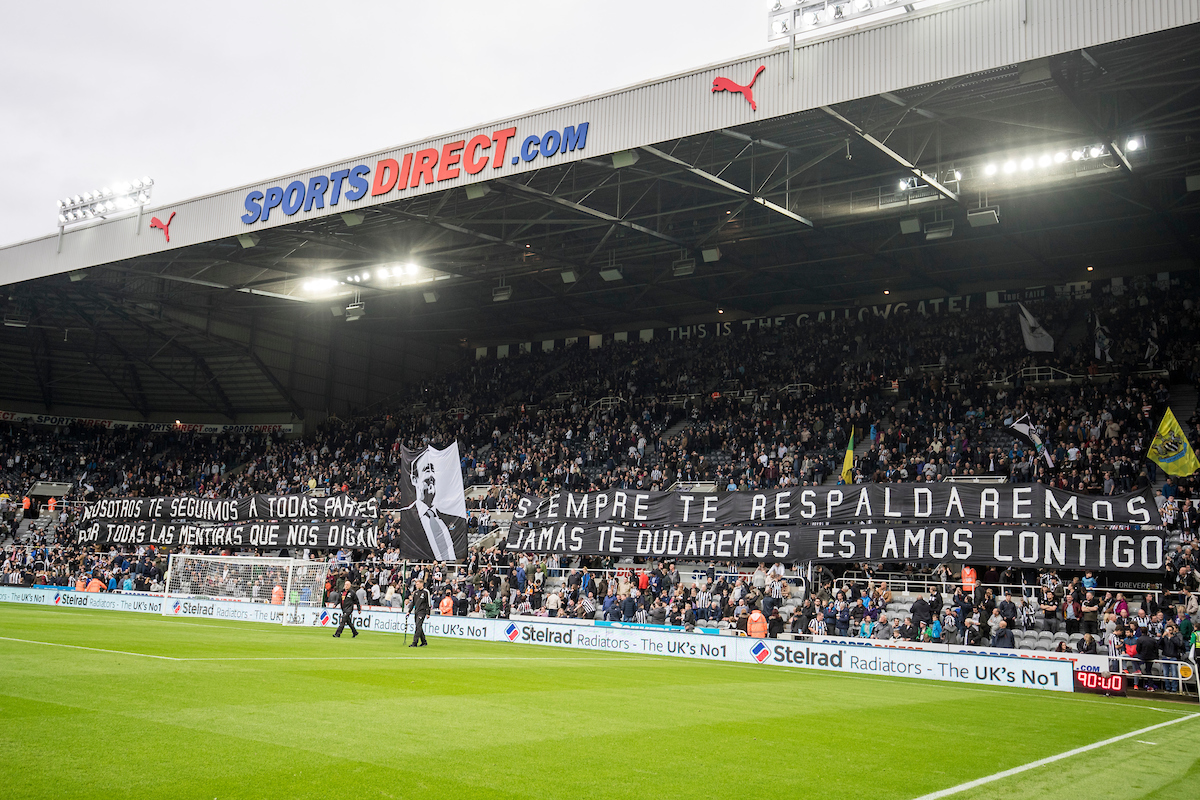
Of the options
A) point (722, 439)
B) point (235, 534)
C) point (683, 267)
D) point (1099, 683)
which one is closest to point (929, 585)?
point (1099, 683)

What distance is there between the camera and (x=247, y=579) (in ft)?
116

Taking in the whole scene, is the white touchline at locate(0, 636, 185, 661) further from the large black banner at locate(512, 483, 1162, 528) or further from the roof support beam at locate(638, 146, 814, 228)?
the roof support beam at locate(638, 146, 814, 228)

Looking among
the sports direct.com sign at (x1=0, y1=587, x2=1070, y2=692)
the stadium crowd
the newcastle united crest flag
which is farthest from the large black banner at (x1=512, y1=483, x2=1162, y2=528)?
the newcastle united crest flag

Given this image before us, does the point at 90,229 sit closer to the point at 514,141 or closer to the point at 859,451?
the point at 514,141

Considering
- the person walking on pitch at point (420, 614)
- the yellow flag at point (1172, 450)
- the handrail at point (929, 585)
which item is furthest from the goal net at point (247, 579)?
the yellow flag at point (1172, 450)

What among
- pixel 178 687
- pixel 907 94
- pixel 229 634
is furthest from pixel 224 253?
pixel 178 687

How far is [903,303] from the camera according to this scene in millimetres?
47000

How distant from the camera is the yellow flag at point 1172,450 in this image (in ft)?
81.6

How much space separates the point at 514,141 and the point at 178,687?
65.5 ft

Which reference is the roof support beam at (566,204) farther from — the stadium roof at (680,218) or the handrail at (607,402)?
the handrail at (607,402)

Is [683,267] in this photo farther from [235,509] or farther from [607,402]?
[235,509]

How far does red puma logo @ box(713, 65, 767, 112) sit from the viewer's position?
81.5ft

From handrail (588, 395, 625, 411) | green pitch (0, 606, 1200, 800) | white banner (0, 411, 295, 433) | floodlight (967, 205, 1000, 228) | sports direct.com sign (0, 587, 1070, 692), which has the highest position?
floodlight (967, 205, 1000, 228)

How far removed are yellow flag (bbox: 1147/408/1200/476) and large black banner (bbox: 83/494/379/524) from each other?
2564 centimetres
